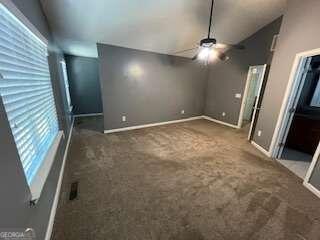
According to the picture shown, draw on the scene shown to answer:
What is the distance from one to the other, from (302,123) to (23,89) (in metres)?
4.56

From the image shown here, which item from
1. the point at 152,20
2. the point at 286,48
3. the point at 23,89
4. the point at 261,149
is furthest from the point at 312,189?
the point at 152,20

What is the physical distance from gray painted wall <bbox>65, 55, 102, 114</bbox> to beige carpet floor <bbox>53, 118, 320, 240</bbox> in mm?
2800

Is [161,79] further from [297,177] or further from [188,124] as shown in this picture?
[297,177]

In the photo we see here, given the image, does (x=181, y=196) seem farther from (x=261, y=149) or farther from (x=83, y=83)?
(x=83, y=83)

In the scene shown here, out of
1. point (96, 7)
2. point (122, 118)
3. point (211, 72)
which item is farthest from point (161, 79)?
point (96, 7)

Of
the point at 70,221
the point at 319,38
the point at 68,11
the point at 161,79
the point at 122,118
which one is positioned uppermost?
the point at 68,11

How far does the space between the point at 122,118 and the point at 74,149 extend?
1477 mm

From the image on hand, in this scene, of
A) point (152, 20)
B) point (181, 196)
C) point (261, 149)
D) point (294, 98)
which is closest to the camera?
point (181, 196)

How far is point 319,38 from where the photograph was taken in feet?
6.98

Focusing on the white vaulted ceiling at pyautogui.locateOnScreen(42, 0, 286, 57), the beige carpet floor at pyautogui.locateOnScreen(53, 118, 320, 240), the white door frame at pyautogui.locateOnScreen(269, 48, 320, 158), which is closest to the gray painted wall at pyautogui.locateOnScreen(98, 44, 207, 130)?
the white vaulted ceiling at pyautogui.locateOnScreen(42, 0, 286, 57)

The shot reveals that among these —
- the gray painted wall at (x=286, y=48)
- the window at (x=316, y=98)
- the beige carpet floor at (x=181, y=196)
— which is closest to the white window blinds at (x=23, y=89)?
the beige carpet floor at (x=181, y=196)

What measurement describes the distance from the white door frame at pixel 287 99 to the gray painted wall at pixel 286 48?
0.08 meters

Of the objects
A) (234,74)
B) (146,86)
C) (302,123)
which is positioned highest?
(234,74)

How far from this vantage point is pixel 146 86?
14.5ft
